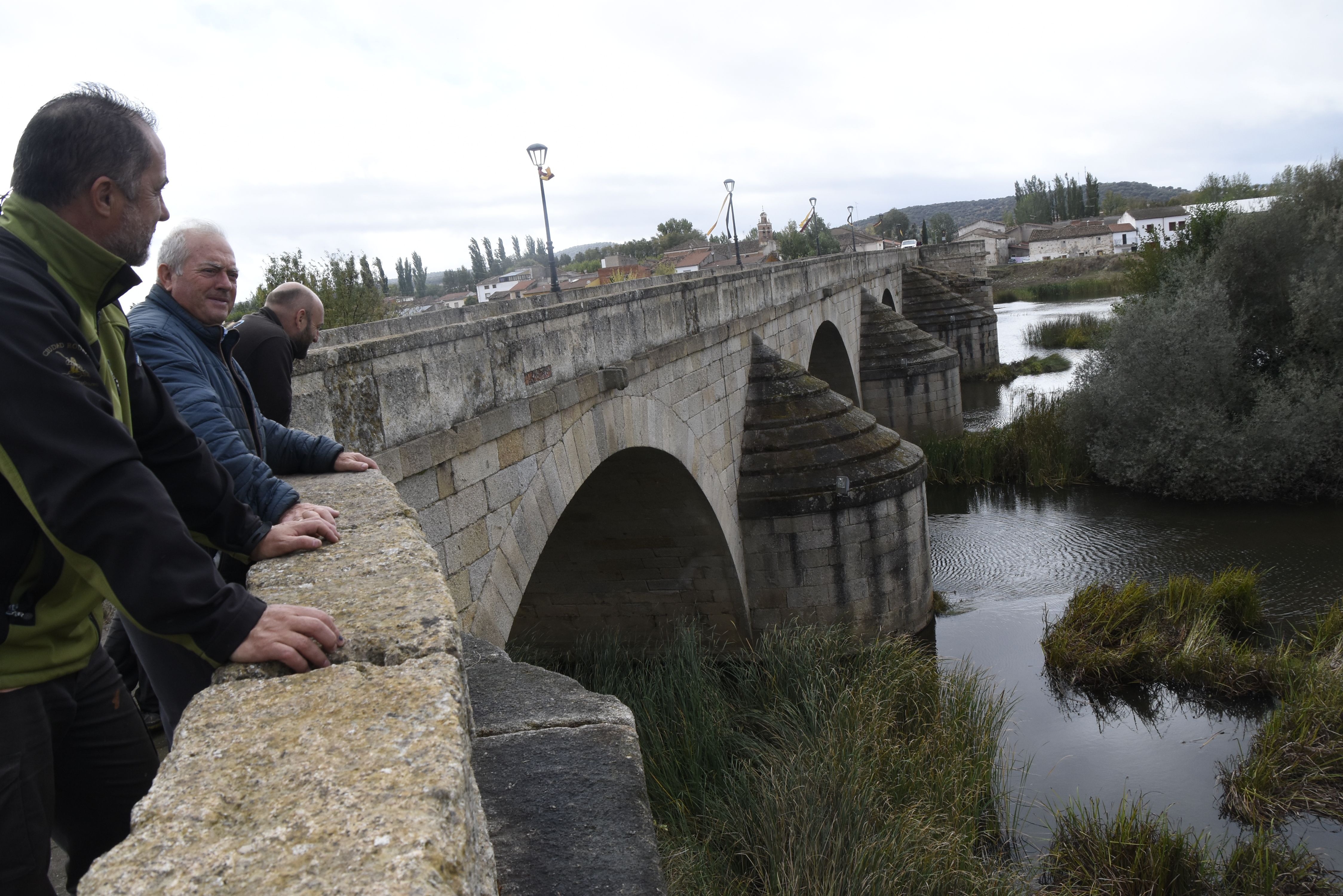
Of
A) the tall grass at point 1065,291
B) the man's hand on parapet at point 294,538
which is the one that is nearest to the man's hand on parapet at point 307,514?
the man's hand on parapet at point 294,538

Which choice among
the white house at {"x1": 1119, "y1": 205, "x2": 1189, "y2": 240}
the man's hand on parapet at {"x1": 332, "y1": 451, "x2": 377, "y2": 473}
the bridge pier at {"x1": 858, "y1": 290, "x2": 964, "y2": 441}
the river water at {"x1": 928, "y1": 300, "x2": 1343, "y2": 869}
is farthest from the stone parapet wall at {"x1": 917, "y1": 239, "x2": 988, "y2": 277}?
the man's hand on parapet at {"x1": 332, "y1": 451, "x2": 377, "y2": 473}

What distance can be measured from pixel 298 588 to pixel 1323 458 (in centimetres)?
1612

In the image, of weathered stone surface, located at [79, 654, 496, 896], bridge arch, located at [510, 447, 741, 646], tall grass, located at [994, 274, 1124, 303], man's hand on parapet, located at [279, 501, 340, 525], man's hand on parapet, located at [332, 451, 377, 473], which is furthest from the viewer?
tall grass, located at [994, 274, 1124, 303]

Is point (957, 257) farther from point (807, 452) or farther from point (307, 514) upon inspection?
point (307, 514)

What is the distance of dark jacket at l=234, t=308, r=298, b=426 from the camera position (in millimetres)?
3254

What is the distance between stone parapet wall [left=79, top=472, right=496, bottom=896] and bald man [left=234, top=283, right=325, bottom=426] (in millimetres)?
1674

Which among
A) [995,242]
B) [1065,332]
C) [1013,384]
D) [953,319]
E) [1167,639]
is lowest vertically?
[1167,639]

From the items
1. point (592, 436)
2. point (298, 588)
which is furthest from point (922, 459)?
point (298, 588)

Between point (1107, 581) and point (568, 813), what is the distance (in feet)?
34.4

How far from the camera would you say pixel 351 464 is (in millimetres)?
3000

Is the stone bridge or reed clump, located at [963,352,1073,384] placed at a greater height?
the stone bridge

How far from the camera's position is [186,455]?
192 cm

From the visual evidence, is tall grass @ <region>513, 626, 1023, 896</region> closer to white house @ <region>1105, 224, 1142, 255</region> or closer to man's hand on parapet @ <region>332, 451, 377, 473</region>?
man's hand on parapet @ <region>332, 451, 377, 473</region>

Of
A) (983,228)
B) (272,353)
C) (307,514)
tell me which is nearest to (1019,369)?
(272,353)
